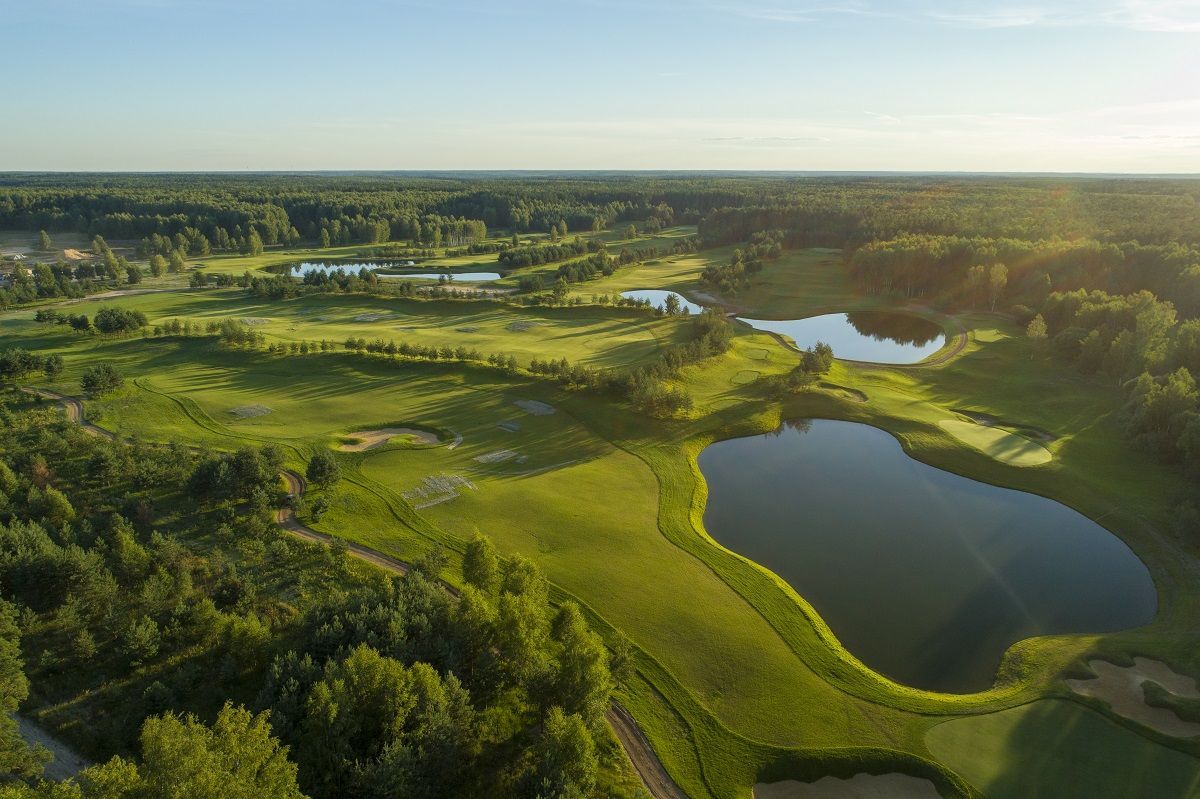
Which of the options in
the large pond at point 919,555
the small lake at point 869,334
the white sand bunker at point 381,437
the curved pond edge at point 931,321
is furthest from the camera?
the small lake at point 869,334

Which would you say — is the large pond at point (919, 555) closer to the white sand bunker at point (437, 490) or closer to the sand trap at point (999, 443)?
the sand trap at point (999, 443)

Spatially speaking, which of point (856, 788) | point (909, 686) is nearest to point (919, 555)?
point (909, 686)

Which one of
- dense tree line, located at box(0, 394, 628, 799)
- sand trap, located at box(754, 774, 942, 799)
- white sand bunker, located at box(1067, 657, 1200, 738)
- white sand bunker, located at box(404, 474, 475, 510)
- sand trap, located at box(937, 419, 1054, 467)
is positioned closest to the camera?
dense tree line, located at box(0, 394, 628, 799)

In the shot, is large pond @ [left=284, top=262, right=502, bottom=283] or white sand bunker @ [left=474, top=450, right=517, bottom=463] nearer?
white sand bunker @ [left=474, top=450, right=517, bottom=463]

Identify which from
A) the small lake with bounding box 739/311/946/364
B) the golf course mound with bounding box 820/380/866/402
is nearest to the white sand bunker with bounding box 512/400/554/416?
the golf course mound with bounding box 820/380/866/402

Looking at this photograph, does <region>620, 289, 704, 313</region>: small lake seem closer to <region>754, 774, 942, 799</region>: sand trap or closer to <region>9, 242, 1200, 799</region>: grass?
<region>9, 242, 1200, 799</region>: grass

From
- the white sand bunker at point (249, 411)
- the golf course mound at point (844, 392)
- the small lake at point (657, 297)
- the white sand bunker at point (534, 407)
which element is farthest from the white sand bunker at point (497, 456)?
the small lake at point (657, 297)
